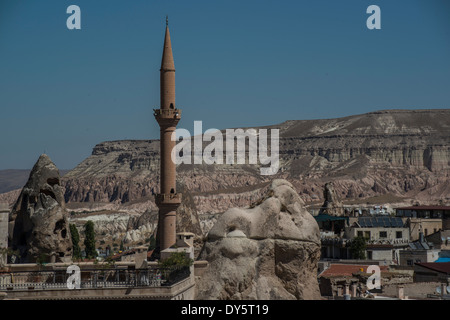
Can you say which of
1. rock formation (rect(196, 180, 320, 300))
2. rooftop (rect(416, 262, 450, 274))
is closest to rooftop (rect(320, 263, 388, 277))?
rooftop (rect(416, 262, 450, 274))

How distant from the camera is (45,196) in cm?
5053

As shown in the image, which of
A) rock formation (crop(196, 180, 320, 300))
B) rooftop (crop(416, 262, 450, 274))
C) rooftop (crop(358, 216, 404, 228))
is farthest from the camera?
rooftop (crop(358, 216, 404, 228))

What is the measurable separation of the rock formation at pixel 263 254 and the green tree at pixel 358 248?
28153mm

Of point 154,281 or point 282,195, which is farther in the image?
point 282,195

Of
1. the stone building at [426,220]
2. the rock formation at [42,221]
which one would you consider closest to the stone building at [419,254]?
the stone building at [426,220]

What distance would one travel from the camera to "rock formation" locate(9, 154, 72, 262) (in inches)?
1941

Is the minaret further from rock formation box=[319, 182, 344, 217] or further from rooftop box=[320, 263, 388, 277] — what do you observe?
rock formation box=[319, 182, 344, 217]

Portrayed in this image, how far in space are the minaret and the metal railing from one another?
27.5m

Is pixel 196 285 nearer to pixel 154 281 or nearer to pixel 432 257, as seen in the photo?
pixel 154 281

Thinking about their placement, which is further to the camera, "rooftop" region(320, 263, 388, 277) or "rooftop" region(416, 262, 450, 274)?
"rooftop" region(320, 263, 388, 277)
